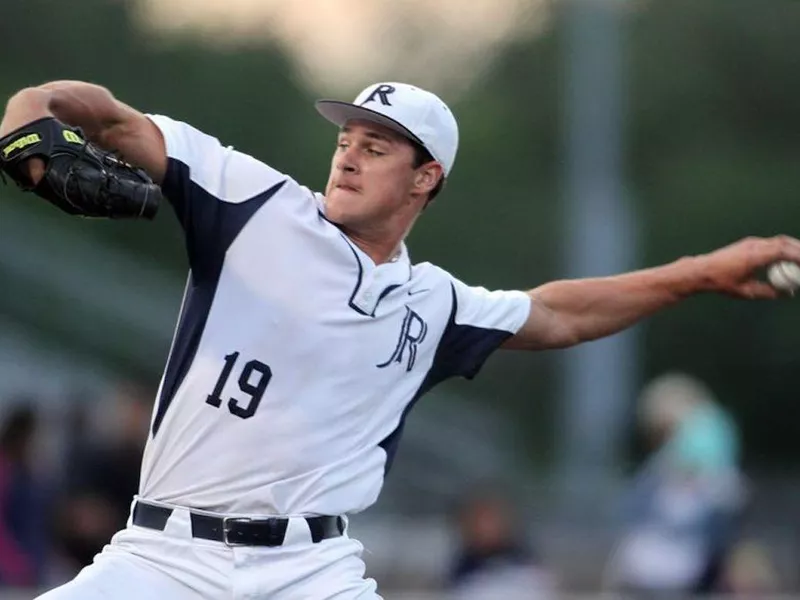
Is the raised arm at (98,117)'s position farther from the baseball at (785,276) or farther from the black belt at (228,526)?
the baseball at (785,276)

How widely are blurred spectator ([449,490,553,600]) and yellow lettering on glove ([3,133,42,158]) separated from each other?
6.40m

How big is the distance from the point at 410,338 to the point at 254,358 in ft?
2.05

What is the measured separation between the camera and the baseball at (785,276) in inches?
254

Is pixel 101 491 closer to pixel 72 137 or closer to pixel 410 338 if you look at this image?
pixel 410 338

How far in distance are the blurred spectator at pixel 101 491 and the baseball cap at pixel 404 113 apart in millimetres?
4761

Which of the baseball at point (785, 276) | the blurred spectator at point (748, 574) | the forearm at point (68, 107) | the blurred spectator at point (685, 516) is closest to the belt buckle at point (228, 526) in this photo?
the forearm at point (68, 107)

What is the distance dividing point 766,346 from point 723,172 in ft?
14.3

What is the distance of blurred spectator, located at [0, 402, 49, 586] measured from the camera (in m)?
10.6

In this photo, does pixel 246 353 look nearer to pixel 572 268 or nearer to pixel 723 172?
pixel 572 268

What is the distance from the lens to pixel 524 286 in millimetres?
26203

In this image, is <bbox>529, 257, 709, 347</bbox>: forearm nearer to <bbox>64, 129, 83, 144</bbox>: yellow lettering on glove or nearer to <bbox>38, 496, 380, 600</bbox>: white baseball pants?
<bbox>38, 496, 380, 600</bbox>: white baseball pants

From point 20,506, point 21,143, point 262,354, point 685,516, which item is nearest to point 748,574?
point 685,516

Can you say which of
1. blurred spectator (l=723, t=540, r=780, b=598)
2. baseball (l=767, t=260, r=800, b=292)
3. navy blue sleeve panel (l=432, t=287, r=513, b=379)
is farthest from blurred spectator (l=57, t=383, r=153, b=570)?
baseball (l=767, t=260, r=800, b=292)

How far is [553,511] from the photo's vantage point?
768 inches
